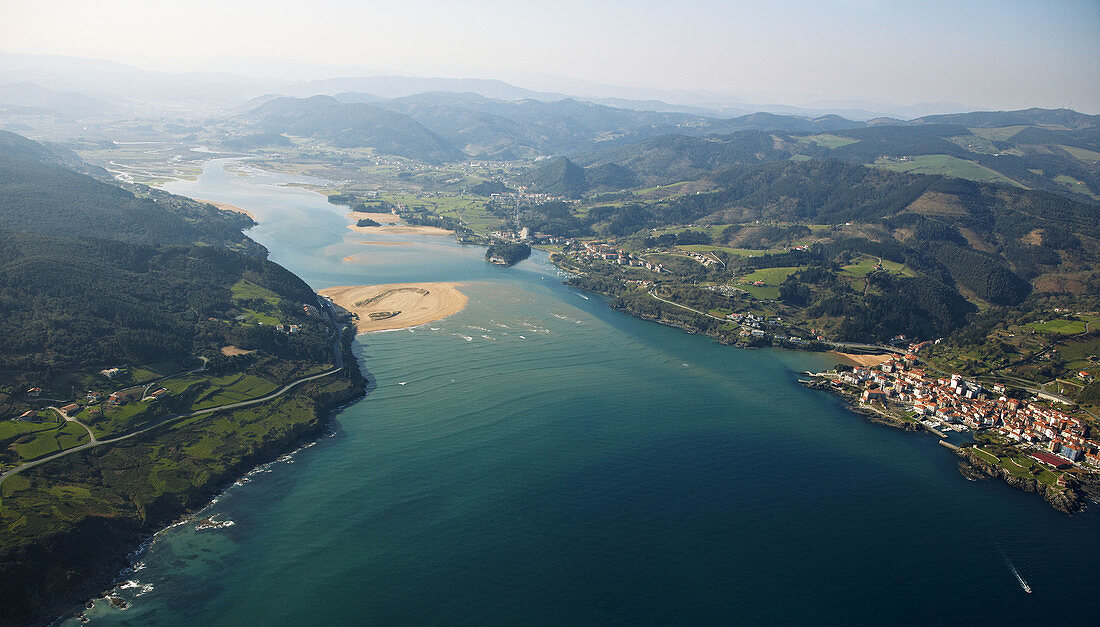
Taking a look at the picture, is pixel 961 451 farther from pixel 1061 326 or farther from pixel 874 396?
pixel 1061 326

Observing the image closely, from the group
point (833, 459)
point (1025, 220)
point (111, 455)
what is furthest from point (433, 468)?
point (1025, 220)

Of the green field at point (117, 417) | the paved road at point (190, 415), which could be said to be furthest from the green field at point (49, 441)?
the green field at point (117, 417)

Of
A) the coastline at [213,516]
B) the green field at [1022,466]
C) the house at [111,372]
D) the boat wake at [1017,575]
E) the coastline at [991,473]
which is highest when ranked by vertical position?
the house at [111,372]

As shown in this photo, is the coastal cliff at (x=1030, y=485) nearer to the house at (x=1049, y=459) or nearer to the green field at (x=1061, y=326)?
the house at (x=1049, y=459)

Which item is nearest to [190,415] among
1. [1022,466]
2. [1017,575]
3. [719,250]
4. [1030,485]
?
[1017,575]

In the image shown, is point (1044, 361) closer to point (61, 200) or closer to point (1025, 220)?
point (1025, 220)
